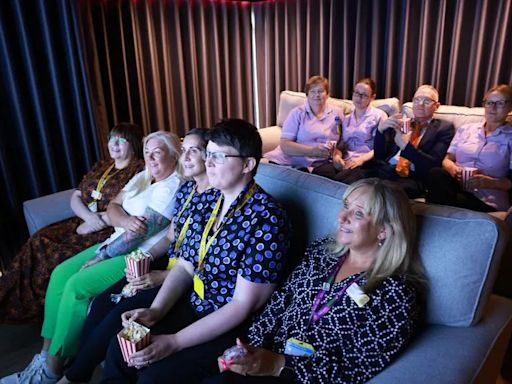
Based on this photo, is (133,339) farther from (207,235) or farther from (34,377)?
(34,377)

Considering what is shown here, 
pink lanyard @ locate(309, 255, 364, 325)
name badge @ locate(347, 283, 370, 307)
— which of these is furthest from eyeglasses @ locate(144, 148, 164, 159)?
name badge @ locate(347, 283, 370, 307)

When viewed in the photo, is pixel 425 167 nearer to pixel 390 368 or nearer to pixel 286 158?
pixel 286 158

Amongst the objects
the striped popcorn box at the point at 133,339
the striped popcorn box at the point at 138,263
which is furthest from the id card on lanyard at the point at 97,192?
the striped popcorn box at the point at 133,339

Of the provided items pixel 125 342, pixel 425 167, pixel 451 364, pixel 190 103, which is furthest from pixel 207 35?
pixel 451 364

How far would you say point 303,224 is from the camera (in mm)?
1659

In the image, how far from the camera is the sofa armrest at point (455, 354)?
3.67ft

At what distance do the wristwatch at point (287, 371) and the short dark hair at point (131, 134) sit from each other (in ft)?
5.27

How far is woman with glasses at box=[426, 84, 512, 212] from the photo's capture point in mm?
2355

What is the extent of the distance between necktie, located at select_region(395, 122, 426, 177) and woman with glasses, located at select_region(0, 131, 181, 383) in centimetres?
147

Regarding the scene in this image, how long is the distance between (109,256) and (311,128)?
1.85 m

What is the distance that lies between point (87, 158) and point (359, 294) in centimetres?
267

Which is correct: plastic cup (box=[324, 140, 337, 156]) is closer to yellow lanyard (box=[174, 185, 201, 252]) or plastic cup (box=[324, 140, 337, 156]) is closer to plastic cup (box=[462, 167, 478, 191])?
plastic cup (box=[462, 167, 478, 191])

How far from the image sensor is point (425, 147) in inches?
108

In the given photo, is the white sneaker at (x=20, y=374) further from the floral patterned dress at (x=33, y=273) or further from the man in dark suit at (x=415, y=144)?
the man in dark suit at (x=415, y=144)
